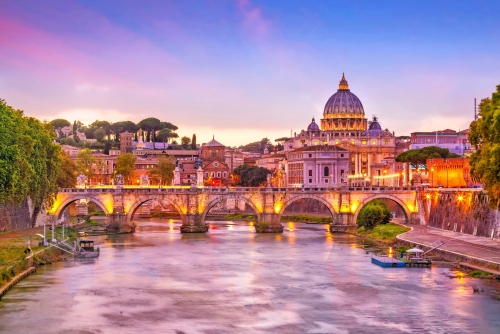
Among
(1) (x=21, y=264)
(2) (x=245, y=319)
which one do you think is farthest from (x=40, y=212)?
(2) (x=245, y=319)

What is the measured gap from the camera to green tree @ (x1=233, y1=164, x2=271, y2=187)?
494ft

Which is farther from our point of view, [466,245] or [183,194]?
[183,194]

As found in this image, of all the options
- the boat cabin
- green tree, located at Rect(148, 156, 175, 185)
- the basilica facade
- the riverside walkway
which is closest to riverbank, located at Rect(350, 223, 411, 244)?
the riverside walkway

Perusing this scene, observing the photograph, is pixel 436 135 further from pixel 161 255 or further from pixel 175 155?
pixel 161 255

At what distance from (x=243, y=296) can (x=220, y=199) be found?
40.0m

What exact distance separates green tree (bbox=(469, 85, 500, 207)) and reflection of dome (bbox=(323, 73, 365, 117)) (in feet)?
435

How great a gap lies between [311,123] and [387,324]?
147586 millimetres

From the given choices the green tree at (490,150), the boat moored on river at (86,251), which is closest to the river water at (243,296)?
the boat moored on river at (86,251)

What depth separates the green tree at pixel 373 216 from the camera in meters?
78.9

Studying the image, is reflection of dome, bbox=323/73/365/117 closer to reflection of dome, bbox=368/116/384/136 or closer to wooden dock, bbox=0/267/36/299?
reflection of dome, bbox=368/116/384/136

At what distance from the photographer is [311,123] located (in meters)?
184

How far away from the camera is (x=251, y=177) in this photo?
15088 cm

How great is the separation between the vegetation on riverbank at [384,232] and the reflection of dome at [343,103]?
105m

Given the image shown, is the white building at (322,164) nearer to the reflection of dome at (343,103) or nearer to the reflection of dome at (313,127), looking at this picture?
the reflection of dome at (313,127)
